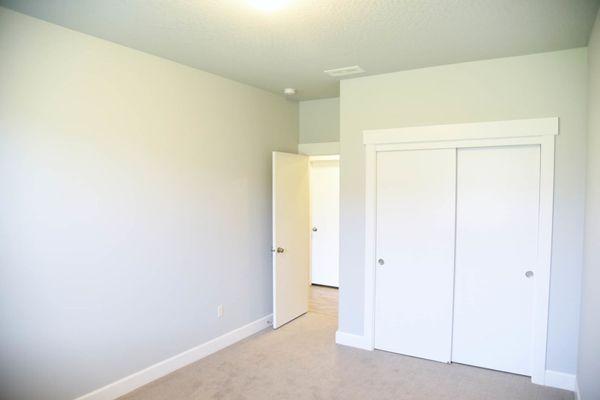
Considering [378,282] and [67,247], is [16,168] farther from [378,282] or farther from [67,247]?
[378,282]

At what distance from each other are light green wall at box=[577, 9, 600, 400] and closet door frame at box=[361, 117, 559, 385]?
29 cm

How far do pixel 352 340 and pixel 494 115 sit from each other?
8.09 feet

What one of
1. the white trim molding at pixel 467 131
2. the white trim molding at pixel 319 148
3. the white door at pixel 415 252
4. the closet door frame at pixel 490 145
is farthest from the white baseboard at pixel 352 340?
the white trim molding at pixel 319 148

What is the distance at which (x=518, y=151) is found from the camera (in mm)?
3248

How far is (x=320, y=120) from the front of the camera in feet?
16.0

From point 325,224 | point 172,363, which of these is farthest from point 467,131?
point 325,224

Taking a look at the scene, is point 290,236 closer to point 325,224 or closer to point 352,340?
point 352,340

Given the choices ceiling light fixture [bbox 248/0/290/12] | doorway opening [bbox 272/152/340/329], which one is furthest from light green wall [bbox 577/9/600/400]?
doorway opening [bbox 272/152/340/329]

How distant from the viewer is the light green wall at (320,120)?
4.75m

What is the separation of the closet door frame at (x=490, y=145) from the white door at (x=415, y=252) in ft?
0.22

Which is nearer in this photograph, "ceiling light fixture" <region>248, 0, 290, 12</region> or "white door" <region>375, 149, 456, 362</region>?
"ceiling light fixture" <region>248, 0, 290, 12</region>

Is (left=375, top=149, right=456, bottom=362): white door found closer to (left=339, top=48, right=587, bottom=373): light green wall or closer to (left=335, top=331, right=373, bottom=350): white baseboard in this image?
(left=335, top=331, right=373, bottom=350): white baseboard

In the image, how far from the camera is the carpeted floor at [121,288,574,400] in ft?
9.79

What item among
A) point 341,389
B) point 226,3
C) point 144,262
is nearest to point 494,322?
point 341,389
